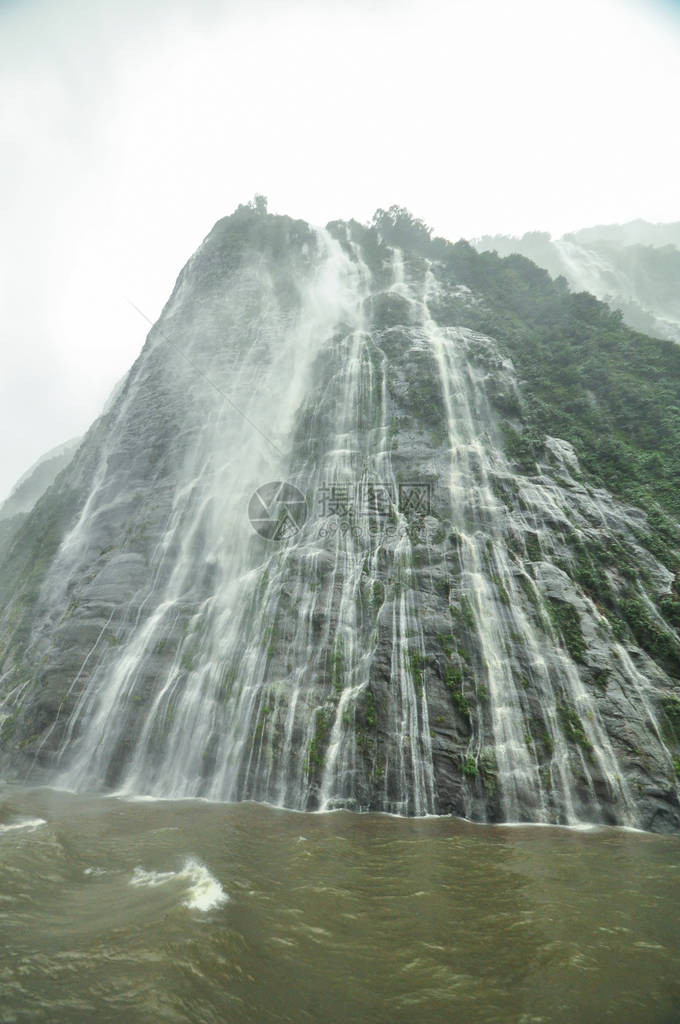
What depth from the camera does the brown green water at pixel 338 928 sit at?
3.56 m

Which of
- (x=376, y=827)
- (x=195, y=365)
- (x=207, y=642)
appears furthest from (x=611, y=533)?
(x=195, y=365)

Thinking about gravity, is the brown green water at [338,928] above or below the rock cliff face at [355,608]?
below

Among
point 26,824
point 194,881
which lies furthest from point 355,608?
point 26,824

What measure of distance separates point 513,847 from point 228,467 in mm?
19827

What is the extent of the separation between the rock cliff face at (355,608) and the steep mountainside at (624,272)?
954 inches

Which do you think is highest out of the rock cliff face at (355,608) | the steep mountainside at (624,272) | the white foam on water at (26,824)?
the steep mountainside at (624,272)

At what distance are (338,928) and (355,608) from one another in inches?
371

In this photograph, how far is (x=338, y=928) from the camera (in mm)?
4777

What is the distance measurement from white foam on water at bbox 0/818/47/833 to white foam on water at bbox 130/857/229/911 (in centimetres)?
403

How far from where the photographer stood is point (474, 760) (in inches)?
409

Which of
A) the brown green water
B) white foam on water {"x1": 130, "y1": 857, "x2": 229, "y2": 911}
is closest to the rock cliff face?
the brown green water

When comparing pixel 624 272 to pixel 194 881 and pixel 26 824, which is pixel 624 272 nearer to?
pixel 194 881

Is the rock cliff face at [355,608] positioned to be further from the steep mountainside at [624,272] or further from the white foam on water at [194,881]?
the steep mountainside at [624,272]

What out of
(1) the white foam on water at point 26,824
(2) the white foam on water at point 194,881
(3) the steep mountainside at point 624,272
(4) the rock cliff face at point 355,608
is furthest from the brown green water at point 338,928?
(3) the steep mountainside at point 624,272
